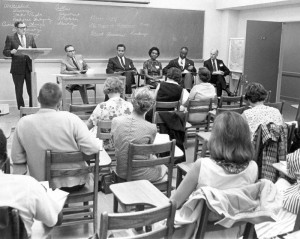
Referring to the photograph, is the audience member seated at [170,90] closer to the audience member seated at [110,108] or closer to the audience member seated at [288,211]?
the audience member seated at [110,108]

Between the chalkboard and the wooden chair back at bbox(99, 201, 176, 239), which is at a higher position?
the chalkboard

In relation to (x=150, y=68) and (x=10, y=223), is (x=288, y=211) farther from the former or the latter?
(x=150, y=68)

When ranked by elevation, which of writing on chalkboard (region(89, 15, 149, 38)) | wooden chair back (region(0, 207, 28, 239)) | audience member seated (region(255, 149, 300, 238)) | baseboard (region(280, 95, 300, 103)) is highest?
writing on chalkboard (region(89, 15, 149, 38))

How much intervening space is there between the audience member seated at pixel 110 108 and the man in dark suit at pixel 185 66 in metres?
4.49

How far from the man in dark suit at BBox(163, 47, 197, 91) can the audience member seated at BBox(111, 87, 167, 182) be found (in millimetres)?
5282

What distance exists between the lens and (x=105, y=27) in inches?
316

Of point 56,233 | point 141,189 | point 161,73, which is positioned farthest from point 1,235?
point 161,73

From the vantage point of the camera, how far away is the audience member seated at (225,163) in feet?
6.03

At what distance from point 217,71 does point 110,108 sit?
201 inches

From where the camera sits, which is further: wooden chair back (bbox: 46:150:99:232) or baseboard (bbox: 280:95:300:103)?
baseboard (bbox: 280:95:300:103)

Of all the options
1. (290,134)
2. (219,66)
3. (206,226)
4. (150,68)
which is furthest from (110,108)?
(219,66)

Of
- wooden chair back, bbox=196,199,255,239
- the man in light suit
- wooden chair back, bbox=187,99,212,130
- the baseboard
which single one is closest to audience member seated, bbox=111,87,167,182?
wooden chair back, bbox=196,199,255,239

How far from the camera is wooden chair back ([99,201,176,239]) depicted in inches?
57.4

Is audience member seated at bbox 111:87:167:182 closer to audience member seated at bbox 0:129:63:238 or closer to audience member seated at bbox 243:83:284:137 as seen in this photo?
audience member seated at bbox 243:83:284:137
